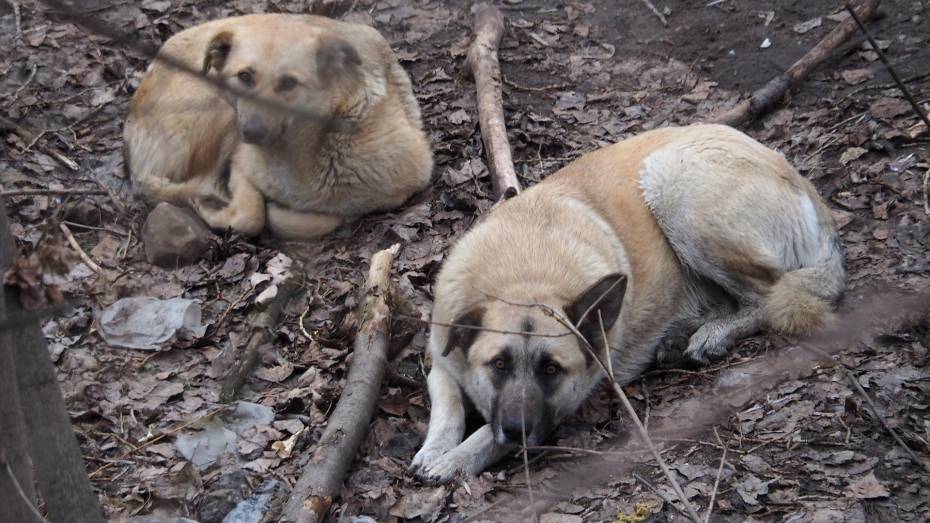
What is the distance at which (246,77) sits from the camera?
622 cm

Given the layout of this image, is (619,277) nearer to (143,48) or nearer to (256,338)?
(256,338)

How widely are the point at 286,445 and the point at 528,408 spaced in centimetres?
121

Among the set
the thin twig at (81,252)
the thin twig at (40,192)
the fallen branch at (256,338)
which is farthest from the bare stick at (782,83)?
the thin twig at (40,192)

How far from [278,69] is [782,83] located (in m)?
3.78

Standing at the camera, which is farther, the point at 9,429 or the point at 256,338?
the point at 256,338

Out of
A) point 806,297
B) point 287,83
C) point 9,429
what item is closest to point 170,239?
point 287,83

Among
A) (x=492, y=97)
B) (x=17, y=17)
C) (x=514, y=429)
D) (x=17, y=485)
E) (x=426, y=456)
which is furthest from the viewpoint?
(x=17, y=17)

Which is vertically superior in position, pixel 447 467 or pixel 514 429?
pixel 514 429

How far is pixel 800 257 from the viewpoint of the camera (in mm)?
5203

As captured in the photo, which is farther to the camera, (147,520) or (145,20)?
(145,20)

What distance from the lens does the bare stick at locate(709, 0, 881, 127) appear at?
691cm

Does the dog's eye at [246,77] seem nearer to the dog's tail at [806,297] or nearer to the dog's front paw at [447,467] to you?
the dog's front paw at [447,467]

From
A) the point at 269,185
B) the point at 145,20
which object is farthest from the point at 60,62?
the point at 269,185

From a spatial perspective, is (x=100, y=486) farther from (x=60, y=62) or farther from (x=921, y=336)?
(x=60, y=62)
